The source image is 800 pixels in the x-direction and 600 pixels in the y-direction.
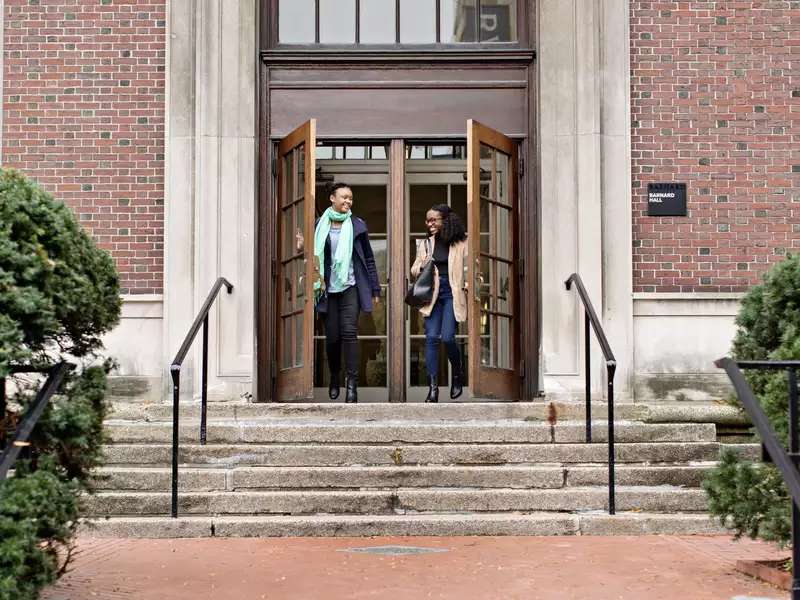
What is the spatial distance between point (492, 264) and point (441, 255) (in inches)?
18.8

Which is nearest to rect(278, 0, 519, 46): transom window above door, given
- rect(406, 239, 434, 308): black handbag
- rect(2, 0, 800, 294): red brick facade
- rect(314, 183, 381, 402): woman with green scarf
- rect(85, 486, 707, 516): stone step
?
rect(2, 0, 800, 294): red brick facade

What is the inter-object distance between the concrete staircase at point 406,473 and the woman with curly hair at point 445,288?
3.32 ft

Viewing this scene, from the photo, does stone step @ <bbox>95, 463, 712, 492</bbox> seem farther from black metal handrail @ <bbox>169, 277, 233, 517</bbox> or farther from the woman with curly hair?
the woman with curly hair

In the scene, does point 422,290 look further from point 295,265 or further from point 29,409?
point 29,409

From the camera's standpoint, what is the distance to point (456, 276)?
10109 mm

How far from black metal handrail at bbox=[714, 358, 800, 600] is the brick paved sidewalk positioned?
57cm

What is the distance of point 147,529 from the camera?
7406 millimetres

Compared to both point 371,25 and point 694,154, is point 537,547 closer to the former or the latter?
point 694,154

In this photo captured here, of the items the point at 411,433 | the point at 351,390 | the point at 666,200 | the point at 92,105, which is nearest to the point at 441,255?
the point at 351,390

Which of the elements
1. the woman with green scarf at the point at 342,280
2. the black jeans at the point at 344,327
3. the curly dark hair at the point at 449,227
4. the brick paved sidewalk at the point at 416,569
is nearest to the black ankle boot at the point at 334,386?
the woman with green scarf at the point at 342,280

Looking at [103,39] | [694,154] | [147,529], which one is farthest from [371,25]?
[147,529]

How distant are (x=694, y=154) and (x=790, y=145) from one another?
32.5 inches

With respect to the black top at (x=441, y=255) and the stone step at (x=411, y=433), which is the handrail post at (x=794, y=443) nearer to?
the stone step at (x=411, y=433)

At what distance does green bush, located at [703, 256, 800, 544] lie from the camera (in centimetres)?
561
